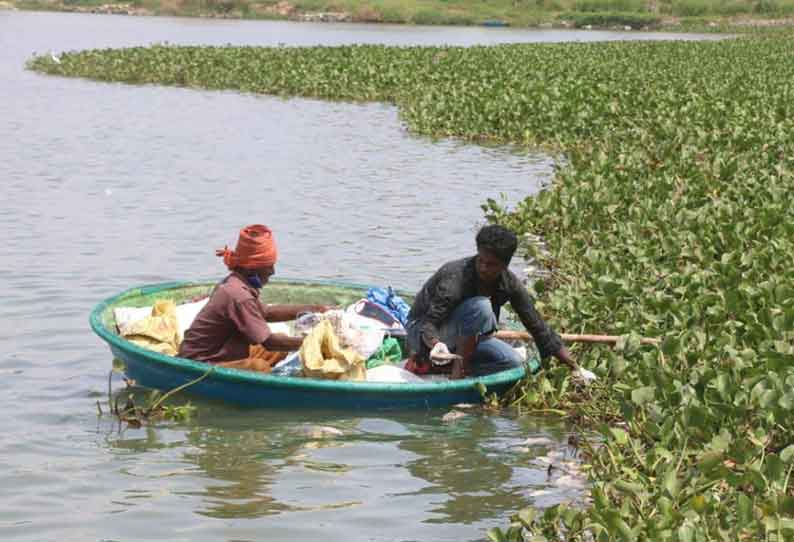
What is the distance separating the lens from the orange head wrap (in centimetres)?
736

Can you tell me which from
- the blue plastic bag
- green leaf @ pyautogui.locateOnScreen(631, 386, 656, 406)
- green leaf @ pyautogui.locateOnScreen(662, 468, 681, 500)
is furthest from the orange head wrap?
green leaf @ pyautogui.locateOnScreen(662, 468, 681, 500)

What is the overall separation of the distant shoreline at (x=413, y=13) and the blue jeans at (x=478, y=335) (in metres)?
67.8

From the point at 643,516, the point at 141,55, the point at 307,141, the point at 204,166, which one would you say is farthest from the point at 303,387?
the point at 141,55

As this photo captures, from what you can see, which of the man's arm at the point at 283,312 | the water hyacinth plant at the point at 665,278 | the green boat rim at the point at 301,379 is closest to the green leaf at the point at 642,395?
the water hyacinth plant at the point at 665,278

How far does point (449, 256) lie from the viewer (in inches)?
504

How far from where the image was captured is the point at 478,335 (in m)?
7.72

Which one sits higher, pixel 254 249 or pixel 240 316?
pixel 254 249

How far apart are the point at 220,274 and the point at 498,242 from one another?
509 cm

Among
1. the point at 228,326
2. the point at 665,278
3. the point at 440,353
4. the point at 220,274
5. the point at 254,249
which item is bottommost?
the point at 220,274

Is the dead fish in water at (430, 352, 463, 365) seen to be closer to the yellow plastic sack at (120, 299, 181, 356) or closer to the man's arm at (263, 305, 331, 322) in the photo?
the man's arm at (263, 305, 331, 322)

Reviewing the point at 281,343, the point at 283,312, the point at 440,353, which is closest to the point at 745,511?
the point at 440,353

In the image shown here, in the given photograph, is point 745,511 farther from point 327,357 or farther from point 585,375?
point 327,357

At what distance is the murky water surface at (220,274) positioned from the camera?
6.22 meters

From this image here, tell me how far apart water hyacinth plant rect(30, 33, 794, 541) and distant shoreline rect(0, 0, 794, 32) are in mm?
50410
